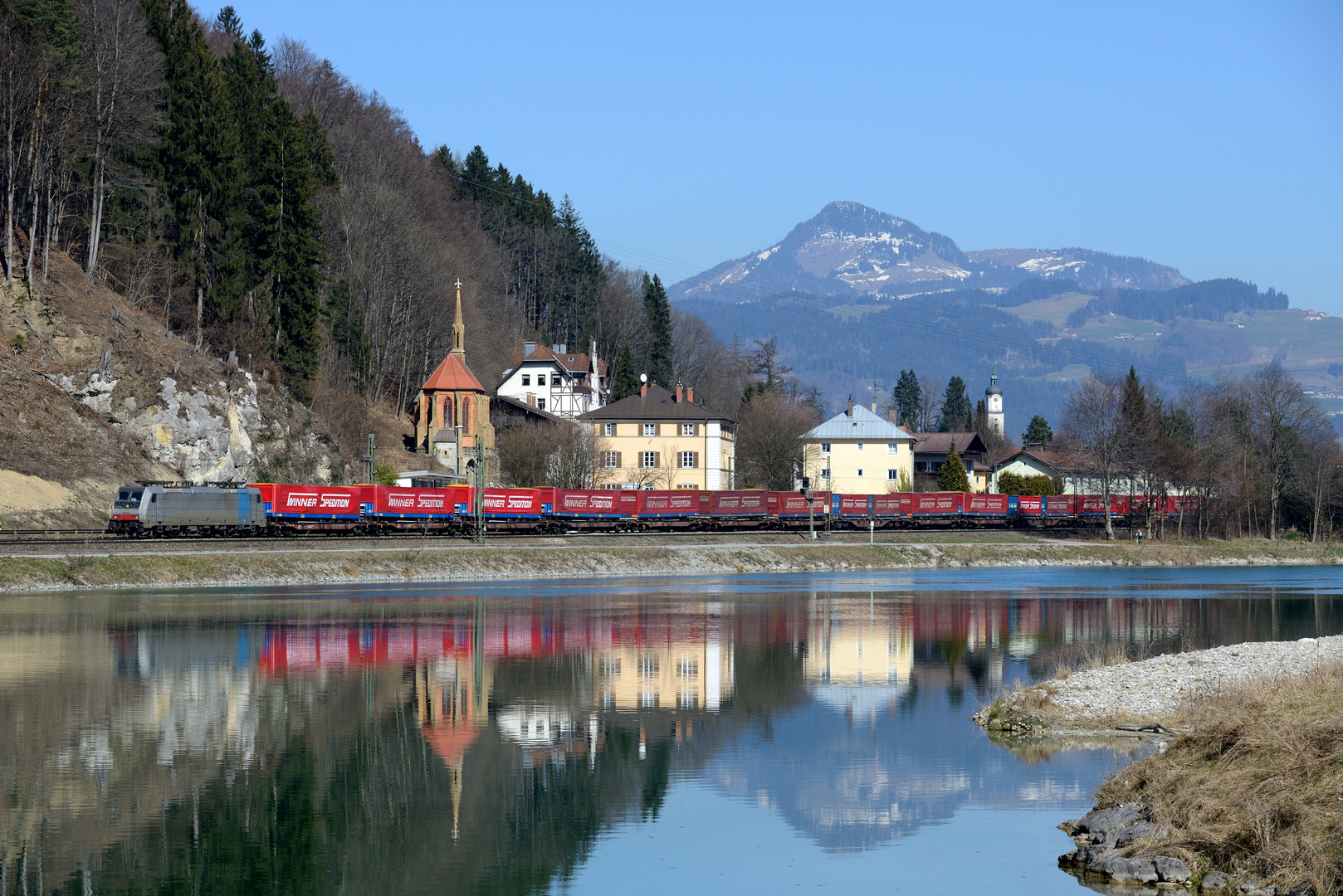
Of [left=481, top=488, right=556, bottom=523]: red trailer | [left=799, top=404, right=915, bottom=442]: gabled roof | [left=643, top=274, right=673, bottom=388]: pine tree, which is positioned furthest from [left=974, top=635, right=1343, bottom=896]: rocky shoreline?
[left=643, top=274, right=673, bottom=388]: pine tree

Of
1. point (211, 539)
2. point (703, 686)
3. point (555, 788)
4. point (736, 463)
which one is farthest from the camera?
point (736, 463)

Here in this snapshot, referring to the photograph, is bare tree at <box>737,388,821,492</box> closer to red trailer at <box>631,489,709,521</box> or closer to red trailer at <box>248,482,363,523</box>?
red trailer at <box>631,489,709,521</box>

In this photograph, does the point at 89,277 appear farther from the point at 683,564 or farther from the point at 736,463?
the point at 736,463

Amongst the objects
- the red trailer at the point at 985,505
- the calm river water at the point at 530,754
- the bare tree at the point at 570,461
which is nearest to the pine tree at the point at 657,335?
the bare tree at the point at 570,461

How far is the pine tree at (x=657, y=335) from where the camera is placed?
150375 mm

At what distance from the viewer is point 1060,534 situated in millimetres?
98875

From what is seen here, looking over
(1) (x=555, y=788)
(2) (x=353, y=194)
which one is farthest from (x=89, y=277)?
(1) (x=555, y=788)

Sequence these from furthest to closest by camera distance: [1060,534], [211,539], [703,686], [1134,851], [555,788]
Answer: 1. [1060,534]
2. [211,539]
3. [703,686]
4. [555,788]
5. [1134,851]

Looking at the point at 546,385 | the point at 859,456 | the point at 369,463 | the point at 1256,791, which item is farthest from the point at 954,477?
the point at 1256,791

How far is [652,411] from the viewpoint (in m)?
118

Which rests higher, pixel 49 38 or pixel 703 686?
pixel 49 38

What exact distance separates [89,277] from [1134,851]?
69.3 meters

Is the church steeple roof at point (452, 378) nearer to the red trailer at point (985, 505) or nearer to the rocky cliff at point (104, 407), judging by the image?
the rocky cliff at point (104, 407)

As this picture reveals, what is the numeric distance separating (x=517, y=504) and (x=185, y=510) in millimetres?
20552
